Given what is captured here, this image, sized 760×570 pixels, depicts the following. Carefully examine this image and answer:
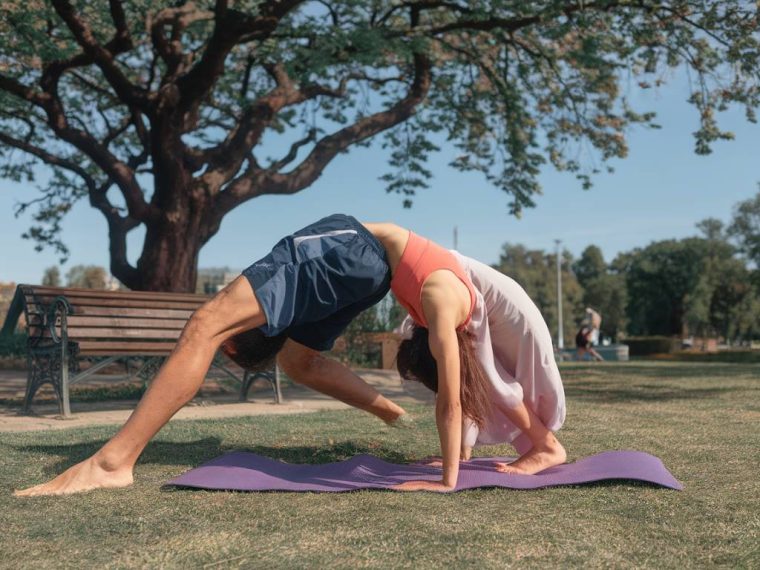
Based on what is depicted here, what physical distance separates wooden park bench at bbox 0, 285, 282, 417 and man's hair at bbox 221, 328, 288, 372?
3.06m

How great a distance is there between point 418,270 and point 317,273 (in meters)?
0.50

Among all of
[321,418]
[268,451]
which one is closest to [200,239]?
[321,418]

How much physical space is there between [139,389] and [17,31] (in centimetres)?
583

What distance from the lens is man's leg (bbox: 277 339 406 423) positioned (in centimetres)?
461

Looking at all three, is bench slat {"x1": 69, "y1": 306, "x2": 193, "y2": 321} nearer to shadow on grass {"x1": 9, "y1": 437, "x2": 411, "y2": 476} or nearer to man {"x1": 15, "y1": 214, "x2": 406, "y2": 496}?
shadow on grass {"x1": 9, "y1": 437, "x2": 411, "y2": 476}

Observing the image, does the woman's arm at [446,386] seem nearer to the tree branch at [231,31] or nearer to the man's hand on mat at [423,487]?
the man's hand on mat at [423,487]

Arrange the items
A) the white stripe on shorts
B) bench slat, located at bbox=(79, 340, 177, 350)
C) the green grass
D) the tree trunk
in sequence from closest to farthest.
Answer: the green grass, the white stripe on shorts, bench slat, located at bbox=(79, 340, 177, 350), the tree trunk

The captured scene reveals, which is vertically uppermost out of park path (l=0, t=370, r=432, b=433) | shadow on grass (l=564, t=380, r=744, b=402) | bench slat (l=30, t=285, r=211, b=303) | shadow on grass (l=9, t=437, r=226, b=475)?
bench slat (l=30, t=285, r=211, b=303)

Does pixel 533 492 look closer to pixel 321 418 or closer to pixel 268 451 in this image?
pixel 268 451

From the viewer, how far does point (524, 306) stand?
4.22 m

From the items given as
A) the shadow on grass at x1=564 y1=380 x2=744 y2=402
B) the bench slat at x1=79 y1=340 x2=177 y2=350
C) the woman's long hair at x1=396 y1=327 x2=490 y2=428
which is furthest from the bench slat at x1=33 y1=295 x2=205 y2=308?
the shadow on grass at x1=564 y1=380 x2=744 y2=402

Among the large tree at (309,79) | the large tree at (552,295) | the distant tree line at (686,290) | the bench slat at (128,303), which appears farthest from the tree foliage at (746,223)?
the bench slat at (128,303)

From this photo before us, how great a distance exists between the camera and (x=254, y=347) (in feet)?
14.2

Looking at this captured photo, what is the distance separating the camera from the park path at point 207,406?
6619mm
